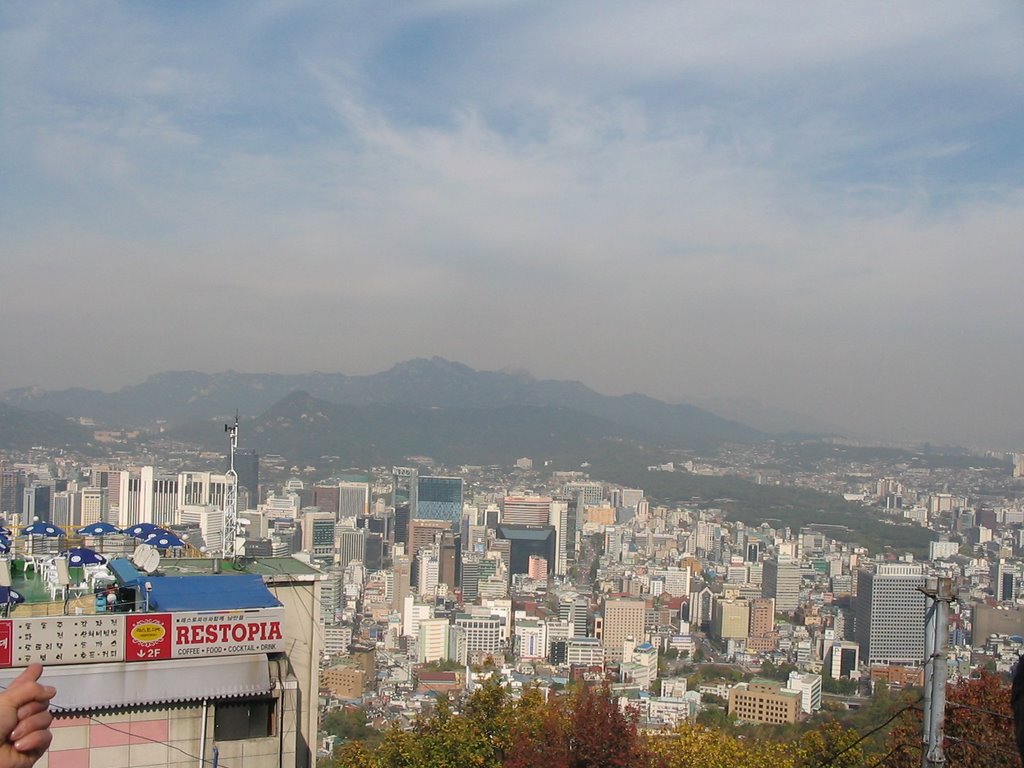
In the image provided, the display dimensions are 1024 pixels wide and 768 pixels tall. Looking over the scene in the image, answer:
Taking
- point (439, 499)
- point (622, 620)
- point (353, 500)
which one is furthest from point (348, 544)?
point (622, 620)

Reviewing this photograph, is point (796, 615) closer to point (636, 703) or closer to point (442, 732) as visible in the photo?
point (636, 703)

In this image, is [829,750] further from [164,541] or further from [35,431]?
[35,431]

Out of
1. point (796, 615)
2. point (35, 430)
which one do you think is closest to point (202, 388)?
point (35, 430)

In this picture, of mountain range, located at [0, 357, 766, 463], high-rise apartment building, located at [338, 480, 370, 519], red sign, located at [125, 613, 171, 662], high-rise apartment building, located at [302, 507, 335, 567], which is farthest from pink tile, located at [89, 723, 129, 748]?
mountain range, located at [0, 357, 766, 463]

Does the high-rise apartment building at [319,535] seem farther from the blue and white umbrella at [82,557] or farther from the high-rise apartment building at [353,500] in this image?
the blue and white umbrella at [82,557]

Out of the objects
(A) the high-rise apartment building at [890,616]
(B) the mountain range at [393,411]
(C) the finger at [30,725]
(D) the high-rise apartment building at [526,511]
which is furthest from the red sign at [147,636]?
(B) the mountain range at [393,411]

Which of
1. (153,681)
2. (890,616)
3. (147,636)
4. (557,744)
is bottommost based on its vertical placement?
(890,616)
